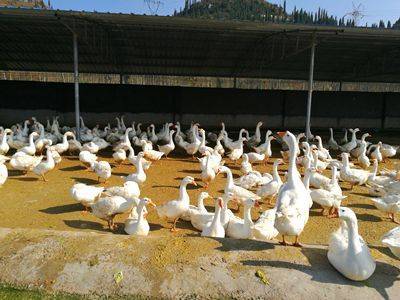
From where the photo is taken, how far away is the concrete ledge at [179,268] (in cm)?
461

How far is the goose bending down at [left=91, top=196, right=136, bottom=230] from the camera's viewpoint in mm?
7523

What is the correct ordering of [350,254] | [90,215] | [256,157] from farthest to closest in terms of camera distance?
[256,157]
[90,215]
[350,254]

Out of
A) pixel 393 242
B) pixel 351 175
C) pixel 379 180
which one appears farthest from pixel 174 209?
pixel 379 180

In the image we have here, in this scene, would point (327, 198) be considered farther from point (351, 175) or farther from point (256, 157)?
point (256, 157)

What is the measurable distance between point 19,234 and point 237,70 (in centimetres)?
2110

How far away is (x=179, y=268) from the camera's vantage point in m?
4.93

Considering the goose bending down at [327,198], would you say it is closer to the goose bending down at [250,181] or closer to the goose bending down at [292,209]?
the goose bending down at [250,181]

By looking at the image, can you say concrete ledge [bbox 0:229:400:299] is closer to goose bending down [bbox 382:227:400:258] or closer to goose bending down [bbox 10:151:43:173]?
goose bending down [bbox 382:227:400:258]

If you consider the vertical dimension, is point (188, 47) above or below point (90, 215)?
above

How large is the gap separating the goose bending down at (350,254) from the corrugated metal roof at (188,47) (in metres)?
9.82

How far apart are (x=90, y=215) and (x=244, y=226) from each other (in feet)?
11.3

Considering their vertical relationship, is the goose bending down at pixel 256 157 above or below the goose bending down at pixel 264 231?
above

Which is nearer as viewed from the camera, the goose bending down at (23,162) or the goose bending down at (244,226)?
the goose bending down at (244,226)

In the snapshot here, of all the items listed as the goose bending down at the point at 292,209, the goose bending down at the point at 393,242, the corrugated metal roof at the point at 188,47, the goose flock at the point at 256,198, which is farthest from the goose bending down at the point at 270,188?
the corrugated metal roof at the point at 188,47
